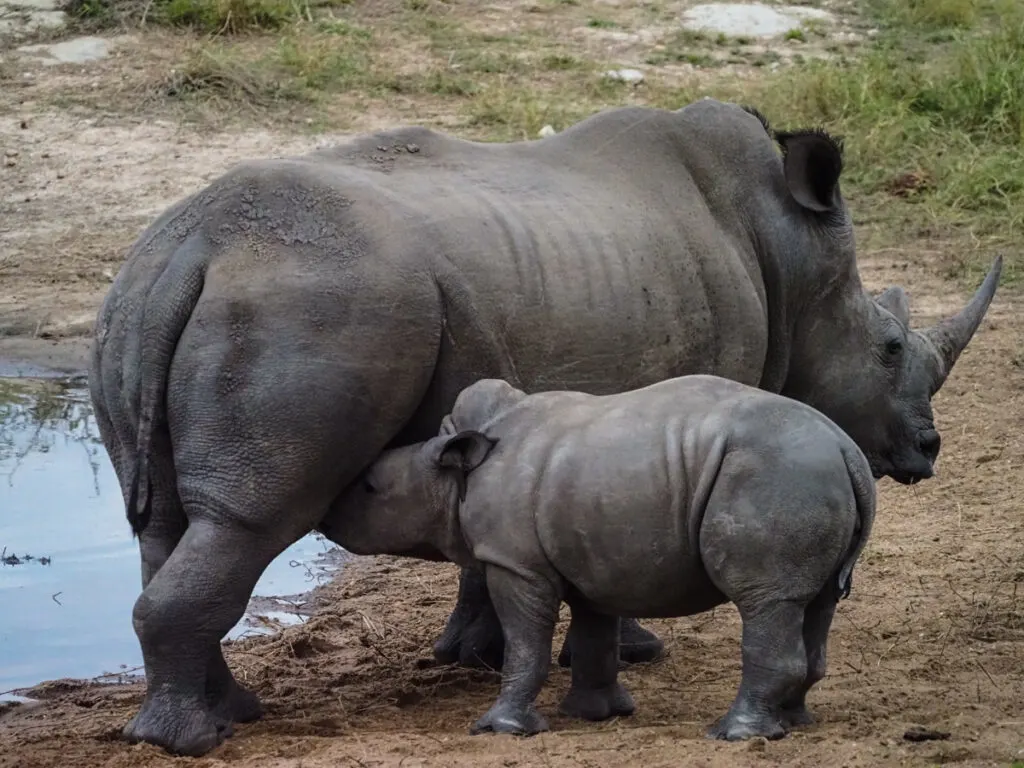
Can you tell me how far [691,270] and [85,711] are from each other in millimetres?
2384

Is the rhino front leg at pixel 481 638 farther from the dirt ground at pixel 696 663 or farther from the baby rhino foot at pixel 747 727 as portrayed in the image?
the baby rhino foot at pixel 747 727

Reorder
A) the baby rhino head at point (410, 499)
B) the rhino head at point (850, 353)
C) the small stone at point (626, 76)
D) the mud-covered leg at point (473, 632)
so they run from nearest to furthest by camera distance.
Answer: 1. the baby rhino head at point (410, 499)
2. the mud-covered leg at point (473, 632)
3. the rhino head at point (850, 353)
4. the small stone at point (626, 76)

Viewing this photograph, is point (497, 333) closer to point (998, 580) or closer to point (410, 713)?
point (410, 713)

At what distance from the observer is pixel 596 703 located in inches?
235

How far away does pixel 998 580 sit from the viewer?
7637 mm

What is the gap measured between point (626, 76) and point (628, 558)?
30.6ft

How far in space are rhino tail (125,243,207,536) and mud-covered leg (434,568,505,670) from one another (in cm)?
158

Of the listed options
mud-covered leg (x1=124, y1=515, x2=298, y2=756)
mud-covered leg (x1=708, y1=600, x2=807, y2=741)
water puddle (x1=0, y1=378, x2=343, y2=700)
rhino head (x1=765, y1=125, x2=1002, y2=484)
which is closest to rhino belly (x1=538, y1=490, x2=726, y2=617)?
mud-covered leg (x1=708, y1=600, x2=807, y2=741)

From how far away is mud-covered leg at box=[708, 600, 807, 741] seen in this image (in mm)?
5434

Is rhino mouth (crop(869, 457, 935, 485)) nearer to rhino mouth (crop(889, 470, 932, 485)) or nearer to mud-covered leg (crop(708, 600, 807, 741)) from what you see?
rhino mouth (crop(889, 470, 932, 485))

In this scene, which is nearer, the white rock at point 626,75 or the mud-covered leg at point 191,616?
the mud-covered leg at point 191,616

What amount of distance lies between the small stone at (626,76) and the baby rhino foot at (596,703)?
8.89m

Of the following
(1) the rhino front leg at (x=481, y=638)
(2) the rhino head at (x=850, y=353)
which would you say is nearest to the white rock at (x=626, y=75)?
(2) the rhino head at (x=850, y=353)

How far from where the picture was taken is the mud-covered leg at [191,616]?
5535 mm
